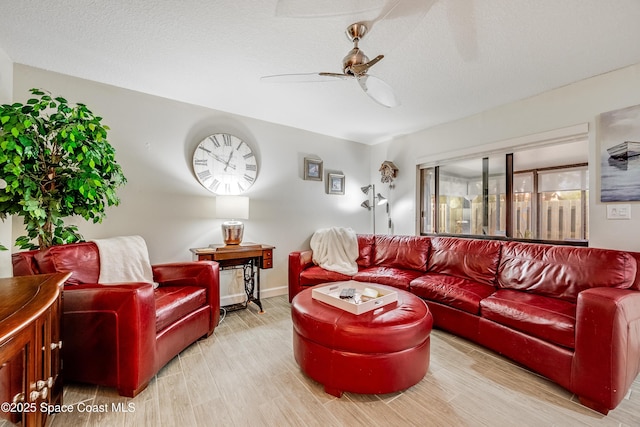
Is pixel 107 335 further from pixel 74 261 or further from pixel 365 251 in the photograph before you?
pixel 365 251

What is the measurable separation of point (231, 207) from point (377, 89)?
1.92 metres

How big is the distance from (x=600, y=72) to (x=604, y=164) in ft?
2.65

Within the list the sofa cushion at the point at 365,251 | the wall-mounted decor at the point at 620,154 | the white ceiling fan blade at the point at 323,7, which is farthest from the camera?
the sofa cushion at the point at 365,251

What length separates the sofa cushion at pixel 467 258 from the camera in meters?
2.61

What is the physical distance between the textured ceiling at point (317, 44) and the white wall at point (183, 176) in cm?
20

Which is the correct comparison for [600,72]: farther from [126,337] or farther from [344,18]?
[126,337]

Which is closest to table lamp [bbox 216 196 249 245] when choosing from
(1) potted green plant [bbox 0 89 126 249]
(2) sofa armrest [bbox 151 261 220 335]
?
(2) sofa armrest [bbox 151 261 220 335]

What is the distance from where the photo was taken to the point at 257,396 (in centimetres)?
162

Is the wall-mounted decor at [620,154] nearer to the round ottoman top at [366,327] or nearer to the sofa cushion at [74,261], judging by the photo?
the round ottoman top at [366,327]

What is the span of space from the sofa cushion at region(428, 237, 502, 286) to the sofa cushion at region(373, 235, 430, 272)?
101 mm

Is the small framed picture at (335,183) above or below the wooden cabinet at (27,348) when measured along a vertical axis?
above

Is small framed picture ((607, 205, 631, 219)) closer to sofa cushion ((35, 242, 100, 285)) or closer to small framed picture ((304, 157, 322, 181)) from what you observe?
small framed picture ((304, 157, 322, 181))

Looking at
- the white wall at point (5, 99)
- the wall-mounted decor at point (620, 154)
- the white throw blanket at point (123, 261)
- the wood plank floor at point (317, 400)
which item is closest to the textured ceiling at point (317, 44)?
the white wall at point (5, 99)

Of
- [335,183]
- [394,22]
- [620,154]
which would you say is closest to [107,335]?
[394,22]
